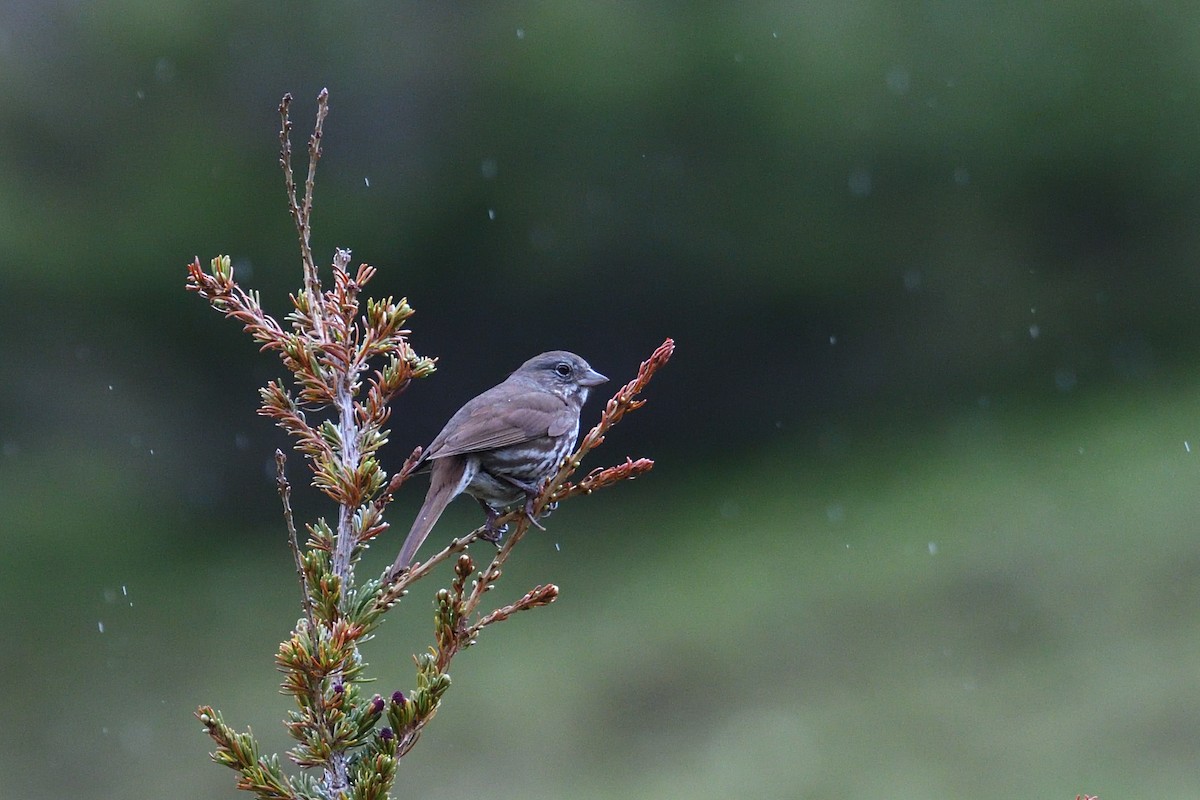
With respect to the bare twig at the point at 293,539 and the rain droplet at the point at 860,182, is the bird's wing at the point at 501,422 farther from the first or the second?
the rain droplet at the point at 860,182

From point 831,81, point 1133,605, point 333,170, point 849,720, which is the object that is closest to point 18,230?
point 333,170

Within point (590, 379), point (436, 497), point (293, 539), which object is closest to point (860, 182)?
point (590, 379)

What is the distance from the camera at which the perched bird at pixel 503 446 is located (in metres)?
4.15

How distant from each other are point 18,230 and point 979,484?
28.9 ft

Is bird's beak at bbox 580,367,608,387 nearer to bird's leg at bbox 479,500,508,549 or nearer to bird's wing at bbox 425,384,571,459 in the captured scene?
bird's wing at bbox 425,384,571,459

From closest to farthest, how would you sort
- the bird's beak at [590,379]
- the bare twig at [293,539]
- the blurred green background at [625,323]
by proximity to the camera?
1. the bare twig at [293,539]
2. the bird's beak at [590,379]
3. the blurred green background at [625,323]

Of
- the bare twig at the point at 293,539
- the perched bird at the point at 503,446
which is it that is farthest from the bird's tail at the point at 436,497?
the bare twig at the point at 293,539

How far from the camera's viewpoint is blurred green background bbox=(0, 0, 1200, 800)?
10.7 metres

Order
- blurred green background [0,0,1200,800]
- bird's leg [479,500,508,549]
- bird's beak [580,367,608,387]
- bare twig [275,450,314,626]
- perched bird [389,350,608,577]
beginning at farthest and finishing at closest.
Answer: blurred green background [0,0,1200,800]
bird's beak [580,367,608,387]
perched bird [389,350,608,577]
bird's leg [479,500,508,549]
bare twig [275,450,314,626]

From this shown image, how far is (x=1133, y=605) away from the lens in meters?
10.9

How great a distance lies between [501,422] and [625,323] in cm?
694

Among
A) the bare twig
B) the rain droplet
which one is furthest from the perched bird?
the rain droplet

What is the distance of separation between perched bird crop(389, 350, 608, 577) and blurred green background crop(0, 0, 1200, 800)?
5.72 metres

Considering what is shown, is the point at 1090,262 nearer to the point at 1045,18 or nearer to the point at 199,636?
the point at 1045,18
